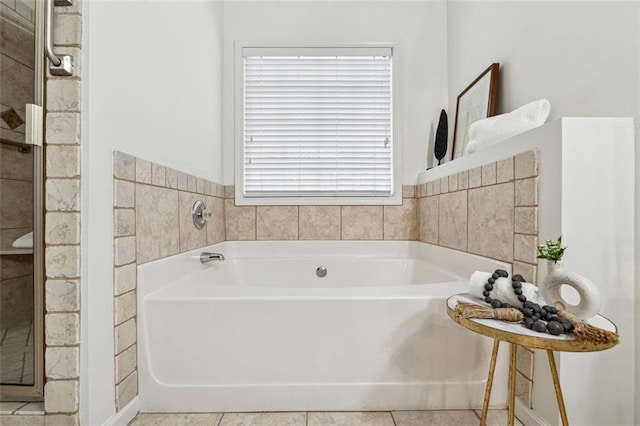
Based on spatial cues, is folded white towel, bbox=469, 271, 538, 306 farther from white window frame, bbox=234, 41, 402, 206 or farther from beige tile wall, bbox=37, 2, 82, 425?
white window frame, bbox=234, 41, 402, 206

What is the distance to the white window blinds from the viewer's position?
7.38ft

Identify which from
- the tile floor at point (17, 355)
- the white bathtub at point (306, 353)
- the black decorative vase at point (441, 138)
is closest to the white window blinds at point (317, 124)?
the black decorative vase at point (441, 138)

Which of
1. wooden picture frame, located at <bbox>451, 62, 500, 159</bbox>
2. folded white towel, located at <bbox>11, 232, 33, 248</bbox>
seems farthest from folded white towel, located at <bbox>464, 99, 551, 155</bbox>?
folded white towel, located at <bbox>11, 232, 33, 248</bbox>

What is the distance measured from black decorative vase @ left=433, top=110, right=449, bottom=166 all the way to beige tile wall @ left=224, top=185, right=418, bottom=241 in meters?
0.54

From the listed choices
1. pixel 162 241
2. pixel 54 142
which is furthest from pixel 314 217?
pixel 54 142

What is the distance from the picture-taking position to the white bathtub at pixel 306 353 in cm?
114

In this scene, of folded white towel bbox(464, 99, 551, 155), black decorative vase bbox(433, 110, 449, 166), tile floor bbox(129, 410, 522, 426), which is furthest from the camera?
black decorative vase bbox(433, 110, 449, 166)

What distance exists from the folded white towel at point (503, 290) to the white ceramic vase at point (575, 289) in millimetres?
43

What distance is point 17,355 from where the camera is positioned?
36.7 inches

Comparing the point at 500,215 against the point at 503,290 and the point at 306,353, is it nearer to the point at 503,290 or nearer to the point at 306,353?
the point at 503,290

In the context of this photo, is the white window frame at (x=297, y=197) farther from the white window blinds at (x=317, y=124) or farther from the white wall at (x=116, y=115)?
the white wall at (x=116, y=115)

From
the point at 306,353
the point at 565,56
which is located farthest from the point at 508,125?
the point at 306,353

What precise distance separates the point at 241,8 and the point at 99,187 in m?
1.85

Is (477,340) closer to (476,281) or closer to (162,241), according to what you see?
(476,281)
